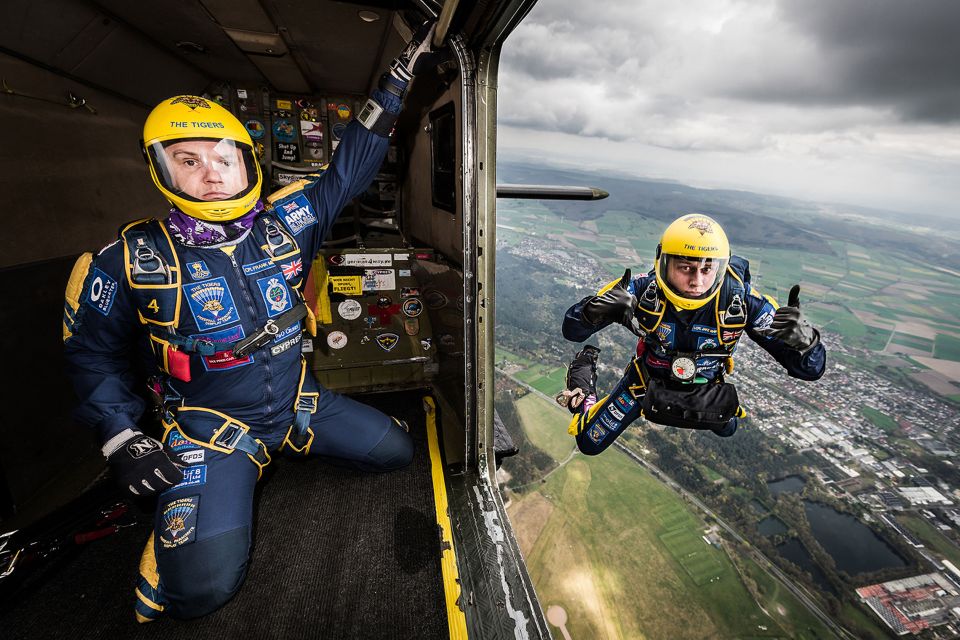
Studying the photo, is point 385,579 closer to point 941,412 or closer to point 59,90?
point 59,90

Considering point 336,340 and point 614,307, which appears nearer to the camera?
point 614,307

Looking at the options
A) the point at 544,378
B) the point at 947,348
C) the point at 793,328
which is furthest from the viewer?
the point at 947,348

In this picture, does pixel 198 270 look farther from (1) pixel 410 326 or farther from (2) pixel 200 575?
(1) pixel 410 326

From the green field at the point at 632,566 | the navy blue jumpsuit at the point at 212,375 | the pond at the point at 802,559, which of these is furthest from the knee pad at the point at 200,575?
the pond at the point at 802,559

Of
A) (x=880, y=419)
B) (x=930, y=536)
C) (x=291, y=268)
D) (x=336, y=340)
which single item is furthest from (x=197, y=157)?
(x=880, y=419)

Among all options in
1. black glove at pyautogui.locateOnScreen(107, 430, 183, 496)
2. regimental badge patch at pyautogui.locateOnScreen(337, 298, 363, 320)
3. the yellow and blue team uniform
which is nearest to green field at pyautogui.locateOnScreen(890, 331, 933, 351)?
the yellow and blue team uniform

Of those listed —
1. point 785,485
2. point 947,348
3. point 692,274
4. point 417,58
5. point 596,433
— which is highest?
point 417,58
